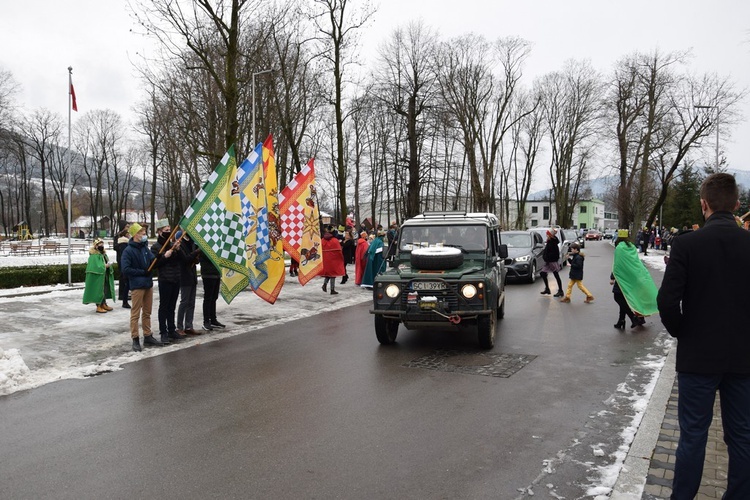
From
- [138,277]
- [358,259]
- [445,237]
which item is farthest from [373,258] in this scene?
Answer: [138,277]

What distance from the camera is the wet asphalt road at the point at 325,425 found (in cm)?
427

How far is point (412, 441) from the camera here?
5.06m

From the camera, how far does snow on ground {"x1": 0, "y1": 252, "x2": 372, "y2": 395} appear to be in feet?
25.5

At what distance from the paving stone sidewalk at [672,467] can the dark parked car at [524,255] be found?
1291 centimetres

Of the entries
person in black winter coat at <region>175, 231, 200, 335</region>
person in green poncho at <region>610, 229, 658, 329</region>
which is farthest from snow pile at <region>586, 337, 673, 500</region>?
person in black winter coat at <region>175, 231, 200, 335</region>

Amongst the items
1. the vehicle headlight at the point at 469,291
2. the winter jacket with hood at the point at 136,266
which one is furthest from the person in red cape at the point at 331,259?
the vehicle headlight at the point at 469,291

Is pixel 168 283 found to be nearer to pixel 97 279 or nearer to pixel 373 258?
pixel 97 279

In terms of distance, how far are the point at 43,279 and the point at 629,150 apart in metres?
42.9

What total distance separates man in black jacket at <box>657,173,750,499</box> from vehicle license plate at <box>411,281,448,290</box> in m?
4.96

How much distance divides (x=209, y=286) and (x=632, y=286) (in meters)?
8.20

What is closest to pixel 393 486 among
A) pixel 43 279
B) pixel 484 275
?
pixel 484 275

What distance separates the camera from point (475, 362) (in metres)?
8.08

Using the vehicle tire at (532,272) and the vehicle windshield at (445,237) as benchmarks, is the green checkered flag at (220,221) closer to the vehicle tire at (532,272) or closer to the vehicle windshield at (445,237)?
the vehicle windshield at (445,237)

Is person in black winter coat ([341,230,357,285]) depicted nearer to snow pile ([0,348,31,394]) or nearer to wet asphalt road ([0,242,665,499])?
wet asphalt road ([0,242,665,499])
